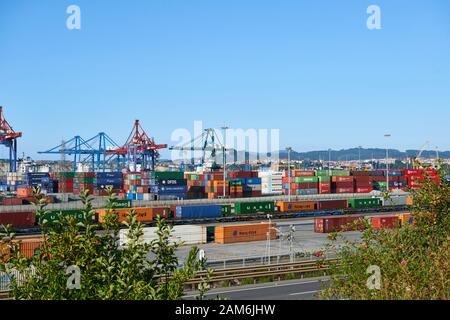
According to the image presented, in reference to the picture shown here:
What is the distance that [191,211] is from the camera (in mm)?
52531

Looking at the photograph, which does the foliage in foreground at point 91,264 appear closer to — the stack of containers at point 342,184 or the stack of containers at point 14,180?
the stack of containers at point 342,184

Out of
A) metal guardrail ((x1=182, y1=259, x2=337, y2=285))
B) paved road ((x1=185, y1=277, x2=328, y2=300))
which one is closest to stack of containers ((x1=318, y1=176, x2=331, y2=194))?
metal guardrail ((x1=182, y1=259, x2=337, y2=285))

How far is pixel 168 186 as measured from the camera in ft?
247

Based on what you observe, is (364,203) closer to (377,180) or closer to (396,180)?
(377,180)

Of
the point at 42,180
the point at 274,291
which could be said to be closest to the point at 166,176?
the point at 42,180

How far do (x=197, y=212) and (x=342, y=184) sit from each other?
39.4m

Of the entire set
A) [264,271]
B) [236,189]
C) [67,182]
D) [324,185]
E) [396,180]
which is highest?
[67,182]

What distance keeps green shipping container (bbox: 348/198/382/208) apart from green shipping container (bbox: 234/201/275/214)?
11.0 metres

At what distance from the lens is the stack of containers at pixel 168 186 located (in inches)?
2938

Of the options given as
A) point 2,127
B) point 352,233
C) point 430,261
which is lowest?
point 352,233

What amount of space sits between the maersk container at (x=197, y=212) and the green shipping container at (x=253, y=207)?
2.95 m
